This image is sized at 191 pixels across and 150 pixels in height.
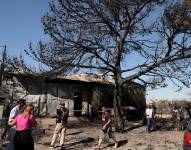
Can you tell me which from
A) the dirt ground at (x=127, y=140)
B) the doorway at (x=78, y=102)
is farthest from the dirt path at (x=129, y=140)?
the doorway at (x=78, y=102)

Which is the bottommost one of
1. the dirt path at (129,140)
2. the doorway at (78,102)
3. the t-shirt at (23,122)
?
the dirt path at (129,140)

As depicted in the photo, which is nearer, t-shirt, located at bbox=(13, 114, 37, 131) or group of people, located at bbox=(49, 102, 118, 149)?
t-shirt, located at bbox=(13, 114, 37, 131)

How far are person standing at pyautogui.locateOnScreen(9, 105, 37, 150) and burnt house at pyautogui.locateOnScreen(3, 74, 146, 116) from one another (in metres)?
16.2

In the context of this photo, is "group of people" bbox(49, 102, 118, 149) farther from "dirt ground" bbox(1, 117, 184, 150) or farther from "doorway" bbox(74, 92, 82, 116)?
"doorway" bbox(74, 92, 82, 116)

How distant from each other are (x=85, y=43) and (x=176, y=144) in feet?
26.1

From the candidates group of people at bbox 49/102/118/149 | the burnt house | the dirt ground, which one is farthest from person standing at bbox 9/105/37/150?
the burnt house

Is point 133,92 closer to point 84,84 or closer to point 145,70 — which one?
point 84,84

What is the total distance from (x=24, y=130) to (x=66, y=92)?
70.0ft

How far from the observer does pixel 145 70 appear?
2384 cm

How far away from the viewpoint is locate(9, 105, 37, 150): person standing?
11297 mm

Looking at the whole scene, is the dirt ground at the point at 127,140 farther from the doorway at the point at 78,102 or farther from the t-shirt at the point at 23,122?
the doorway at the point at 78,102

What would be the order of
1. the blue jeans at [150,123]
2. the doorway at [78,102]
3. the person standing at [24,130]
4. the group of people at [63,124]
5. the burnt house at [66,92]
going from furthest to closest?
the doorway at [78,102] < the burnt house at [66,92] < the blue jeans at [150,123] < the group of people at [63,124] < the person standing at [24,130]

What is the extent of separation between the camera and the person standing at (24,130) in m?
11.3

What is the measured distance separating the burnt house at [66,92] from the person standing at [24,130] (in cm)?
1623
